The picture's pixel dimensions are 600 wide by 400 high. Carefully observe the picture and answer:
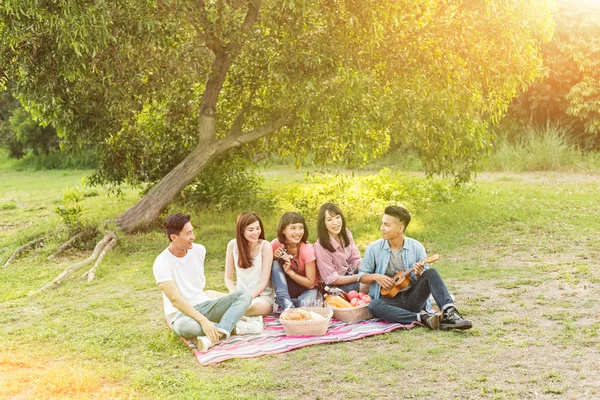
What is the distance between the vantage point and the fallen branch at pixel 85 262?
25.5 ft

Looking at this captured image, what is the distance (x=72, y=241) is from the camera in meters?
9.88

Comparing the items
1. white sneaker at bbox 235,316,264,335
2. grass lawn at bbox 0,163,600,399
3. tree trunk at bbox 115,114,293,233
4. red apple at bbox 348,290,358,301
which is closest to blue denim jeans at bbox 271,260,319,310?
red apple at bbox 348,290,358,301

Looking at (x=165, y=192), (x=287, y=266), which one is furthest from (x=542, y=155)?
(x=287, y=266)

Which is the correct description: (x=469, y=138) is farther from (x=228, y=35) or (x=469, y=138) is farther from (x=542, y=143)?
(x=542, y=143)

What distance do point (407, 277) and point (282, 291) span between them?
1.20 m

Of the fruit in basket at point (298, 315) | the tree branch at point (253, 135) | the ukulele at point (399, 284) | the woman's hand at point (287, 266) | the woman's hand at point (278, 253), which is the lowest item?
the fruit in basket at point (298, 315)

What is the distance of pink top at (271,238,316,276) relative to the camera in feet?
21.5

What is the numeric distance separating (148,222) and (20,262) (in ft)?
5.99

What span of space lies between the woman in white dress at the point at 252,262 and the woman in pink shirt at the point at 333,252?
1.83ft

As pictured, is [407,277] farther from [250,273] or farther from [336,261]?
[250,273]

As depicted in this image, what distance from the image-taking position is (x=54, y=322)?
637 centimetres

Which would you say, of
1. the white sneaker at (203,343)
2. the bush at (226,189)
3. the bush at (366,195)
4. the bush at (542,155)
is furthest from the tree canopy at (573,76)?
the white sneaker at (203,343)

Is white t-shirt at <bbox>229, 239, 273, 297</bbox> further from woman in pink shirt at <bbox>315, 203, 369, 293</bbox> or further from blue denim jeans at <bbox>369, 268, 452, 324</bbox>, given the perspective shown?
blue denim jeans at <bbox>369, 268, 452, 324</bbox>

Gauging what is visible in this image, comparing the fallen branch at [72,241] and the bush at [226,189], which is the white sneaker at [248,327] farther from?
the bush at [226,189]
